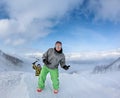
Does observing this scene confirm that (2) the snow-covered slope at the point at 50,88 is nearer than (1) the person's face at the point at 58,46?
No

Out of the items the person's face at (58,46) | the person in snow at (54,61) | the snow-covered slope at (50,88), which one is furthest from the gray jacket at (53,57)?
the snow-covered slope at (50,88)

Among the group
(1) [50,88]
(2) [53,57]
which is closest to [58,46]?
(2) [53,57]

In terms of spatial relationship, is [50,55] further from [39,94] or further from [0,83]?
[0,83]

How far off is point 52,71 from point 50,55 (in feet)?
2.68

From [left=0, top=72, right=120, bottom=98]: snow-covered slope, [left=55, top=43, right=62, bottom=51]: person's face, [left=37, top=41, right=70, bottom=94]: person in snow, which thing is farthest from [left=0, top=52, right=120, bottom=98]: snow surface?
[left=55, top=43, right=62, bottom=51]: person's face

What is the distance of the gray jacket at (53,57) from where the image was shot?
13.9 m

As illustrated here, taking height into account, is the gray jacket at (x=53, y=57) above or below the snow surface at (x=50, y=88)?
above

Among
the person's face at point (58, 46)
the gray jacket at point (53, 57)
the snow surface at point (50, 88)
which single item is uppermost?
the person's face at point (58, 46)

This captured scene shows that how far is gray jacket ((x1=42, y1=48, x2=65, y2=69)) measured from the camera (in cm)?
1395

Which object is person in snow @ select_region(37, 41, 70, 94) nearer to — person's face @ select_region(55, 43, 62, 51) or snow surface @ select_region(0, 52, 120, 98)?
person's face @ select_region(55, 43, 62, 51)

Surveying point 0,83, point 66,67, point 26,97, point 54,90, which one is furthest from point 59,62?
point 0,83

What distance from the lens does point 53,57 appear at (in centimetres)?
1395

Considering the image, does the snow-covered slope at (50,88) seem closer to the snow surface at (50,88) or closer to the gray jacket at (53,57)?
the snow surface at (50,88)

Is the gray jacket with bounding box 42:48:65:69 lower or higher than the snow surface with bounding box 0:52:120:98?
higher
